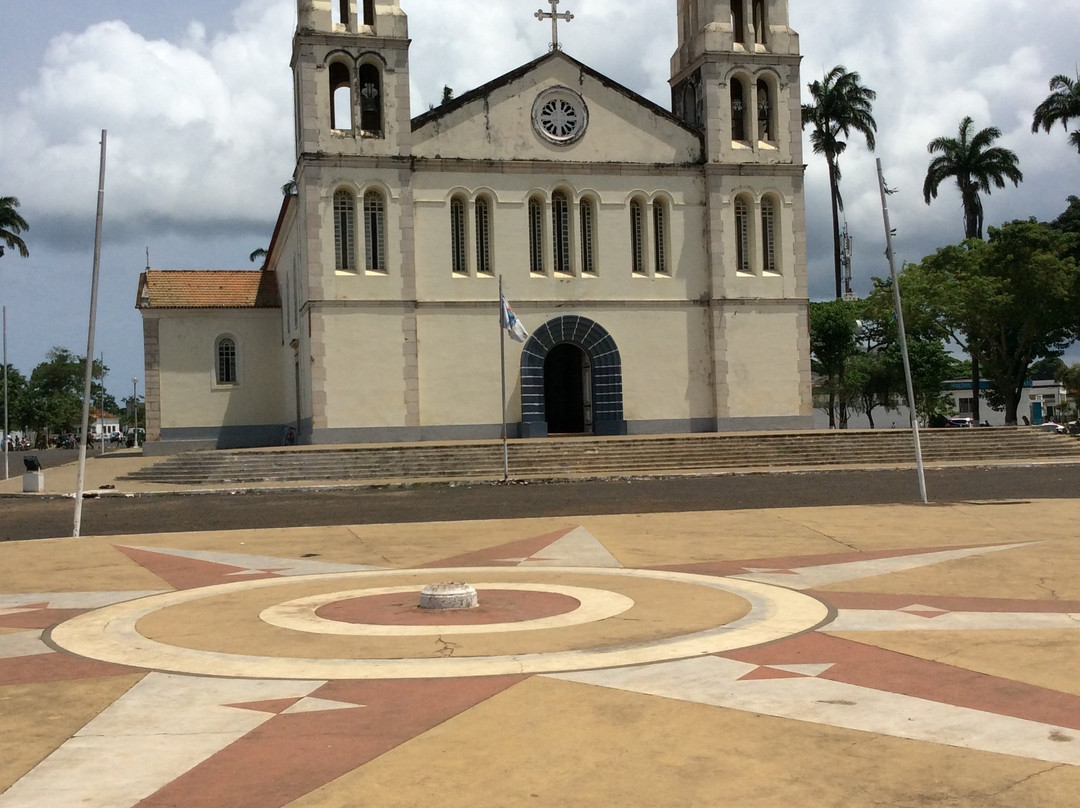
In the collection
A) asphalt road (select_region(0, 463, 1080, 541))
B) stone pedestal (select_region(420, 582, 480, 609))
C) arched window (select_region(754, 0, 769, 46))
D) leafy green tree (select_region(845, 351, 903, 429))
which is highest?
arched window (select_region(754, 0, 769, 46))

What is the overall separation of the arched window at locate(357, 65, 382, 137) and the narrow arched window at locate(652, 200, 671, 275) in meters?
9.65

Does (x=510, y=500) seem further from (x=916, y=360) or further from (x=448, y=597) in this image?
(x=916, y=360)

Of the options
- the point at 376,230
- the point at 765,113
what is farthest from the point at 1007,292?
the point at 376,230

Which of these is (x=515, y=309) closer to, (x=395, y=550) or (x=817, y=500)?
(x=817, y=500)

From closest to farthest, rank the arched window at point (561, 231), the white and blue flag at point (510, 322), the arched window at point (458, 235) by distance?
1. the white and blue flag at point (510, 322)
2. the arched window at point (458, 235)
3. the arched window at point (561, 231)

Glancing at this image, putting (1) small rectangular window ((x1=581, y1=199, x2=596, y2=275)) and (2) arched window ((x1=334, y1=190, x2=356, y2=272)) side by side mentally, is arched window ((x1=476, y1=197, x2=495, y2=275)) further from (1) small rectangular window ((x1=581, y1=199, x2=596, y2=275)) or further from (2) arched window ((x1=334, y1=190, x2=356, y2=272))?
(2) arched window ((x1=334, y1=190, x2=356, y2=272))

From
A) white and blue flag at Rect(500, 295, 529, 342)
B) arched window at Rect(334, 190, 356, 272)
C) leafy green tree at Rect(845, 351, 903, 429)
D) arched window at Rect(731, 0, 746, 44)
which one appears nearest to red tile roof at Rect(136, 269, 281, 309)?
arched window at Rect(334, 190, 356, 272)

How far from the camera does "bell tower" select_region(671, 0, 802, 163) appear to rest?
130ft

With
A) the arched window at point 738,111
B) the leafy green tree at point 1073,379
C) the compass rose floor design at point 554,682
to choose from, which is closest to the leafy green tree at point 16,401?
the arched window at point 738,111

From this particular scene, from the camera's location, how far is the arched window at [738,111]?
40500 mm

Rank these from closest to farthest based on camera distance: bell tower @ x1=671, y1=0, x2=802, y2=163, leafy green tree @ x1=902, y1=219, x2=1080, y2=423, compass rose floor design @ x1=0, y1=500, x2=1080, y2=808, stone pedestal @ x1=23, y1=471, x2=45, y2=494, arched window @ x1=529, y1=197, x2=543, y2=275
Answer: compass rose floor design @ x1=0, y1=500, x2=1080, y2=808 → stone pedestal @ x1=23, y1=471, x2=45, y2=494 → arched window @ x1=529, y1=197, x2=543, y2=275 → bell tower @ x1=671, y1=0, x2=802, y2=163 → leafy green tree @ x1=902, y1=219, x2=1080, y2=423

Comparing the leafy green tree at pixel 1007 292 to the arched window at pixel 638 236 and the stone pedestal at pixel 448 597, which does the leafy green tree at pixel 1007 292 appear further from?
the stone pedestal at pixel 448 597

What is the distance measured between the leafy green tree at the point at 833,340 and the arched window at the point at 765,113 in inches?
794

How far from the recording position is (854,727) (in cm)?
558
